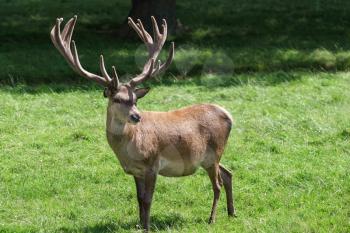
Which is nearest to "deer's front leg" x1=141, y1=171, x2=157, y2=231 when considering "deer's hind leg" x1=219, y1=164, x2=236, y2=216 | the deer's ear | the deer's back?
the deer's back

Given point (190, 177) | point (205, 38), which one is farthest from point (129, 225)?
point (205, 38)

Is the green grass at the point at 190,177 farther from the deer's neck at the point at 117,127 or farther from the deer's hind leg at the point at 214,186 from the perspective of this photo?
the deer's neck at the point at 117,127

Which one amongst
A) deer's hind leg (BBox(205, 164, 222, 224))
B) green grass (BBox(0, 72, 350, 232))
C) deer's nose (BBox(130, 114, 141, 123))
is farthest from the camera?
green grass (BBox(0, 72, 350, 232))

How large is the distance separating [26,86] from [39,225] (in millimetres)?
7540

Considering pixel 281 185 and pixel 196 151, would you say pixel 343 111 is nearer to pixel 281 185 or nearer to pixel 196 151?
pixel 281 185

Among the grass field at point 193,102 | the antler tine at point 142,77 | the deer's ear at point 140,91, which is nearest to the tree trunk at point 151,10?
the grass field at point 193,102

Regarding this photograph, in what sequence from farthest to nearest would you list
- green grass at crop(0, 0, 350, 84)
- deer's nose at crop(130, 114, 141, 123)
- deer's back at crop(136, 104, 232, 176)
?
green grass at crop(0, 0, 350, 84) < deer's back at crop(136, 104, 232, 176) < deer's nose at crop(130, 114, 141, 123)

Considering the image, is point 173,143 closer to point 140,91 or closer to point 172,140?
point 172,140

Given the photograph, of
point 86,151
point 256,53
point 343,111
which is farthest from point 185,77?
point 86,151

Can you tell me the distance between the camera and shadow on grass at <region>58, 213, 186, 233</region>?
7789mm

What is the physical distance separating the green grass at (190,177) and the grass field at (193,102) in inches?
1.0

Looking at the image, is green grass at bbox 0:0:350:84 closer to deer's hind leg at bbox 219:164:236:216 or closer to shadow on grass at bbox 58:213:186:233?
deer's hind leg at bbox 219:164:236:216

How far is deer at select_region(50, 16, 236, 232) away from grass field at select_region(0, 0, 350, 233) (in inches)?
23.5

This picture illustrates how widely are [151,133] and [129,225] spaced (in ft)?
3.73
